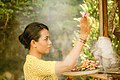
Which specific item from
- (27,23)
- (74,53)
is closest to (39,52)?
(74,53)

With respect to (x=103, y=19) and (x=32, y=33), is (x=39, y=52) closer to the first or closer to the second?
(x=32, y=33)

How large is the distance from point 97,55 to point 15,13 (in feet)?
12.9

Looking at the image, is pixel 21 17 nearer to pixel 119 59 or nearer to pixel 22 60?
pixel 22 60

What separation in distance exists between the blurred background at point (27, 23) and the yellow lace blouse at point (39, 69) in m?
4.47

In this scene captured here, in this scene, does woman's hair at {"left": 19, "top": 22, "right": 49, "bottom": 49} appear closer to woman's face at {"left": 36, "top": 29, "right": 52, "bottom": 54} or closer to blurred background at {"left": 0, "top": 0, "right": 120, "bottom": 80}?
woman's face at {"left": 36, "top": 29, "right": 52, "bottom": 54}

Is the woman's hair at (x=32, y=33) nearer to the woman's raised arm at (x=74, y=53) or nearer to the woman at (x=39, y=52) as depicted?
the woman at (x=39, y=52)

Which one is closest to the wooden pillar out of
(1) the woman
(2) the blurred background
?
(1) the woman

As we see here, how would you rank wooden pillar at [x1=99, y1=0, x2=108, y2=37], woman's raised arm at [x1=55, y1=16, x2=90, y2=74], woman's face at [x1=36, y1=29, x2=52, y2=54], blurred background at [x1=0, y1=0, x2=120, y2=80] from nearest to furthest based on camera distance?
woman's raised arm at [x1=55, y1=16, x2=90, y2=74], woman's face at [x1=36, y1=29, x2=52, y2=54], wooden pillar at [x1=99, y1=0, x2=108, y2=37], blurred background at [x1=0, y1=0, x2=120, y2=80]

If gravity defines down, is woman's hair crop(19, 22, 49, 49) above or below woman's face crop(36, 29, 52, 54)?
above

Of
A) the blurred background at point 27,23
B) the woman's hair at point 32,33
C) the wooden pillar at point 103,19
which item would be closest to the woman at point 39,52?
the woman's hair at point 32,33

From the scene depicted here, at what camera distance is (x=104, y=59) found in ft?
8.94

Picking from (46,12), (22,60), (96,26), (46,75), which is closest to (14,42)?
(22,60)

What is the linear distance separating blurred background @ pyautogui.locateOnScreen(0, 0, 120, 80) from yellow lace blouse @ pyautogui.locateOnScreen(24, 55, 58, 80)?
4466mm

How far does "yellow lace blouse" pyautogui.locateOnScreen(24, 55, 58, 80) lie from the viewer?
173 centimetres
